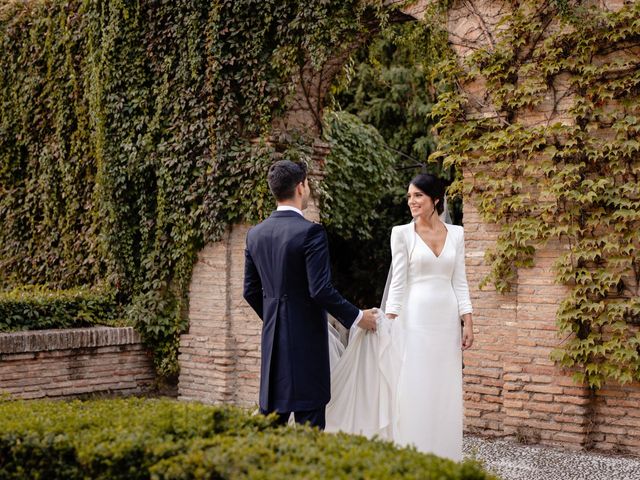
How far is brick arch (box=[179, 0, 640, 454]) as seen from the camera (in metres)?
7.23

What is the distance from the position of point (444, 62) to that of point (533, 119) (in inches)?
40.0

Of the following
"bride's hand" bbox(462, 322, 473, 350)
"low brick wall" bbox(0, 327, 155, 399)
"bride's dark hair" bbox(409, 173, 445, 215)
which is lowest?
"low brick wall" bbox(0, 327, 155, 399)

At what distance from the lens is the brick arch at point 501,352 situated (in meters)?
7.23

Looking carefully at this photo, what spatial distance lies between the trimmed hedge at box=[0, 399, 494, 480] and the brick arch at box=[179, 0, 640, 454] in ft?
12.4

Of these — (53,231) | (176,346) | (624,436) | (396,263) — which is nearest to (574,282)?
(624,436)

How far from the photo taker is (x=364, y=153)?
45.8 ft

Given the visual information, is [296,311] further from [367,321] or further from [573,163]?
[573,163]

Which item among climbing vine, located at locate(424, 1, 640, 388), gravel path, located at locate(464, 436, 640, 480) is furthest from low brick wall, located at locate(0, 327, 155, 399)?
climbing vine, located at locate(424, 1, 640, 388)

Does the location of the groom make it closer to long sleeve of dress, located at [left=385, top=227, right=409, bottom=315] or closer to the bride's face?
long sleeve of dress, located at [left=385, top=227, right=409, bottom=315]

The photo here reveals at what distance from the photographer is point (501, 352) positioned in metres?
7.86

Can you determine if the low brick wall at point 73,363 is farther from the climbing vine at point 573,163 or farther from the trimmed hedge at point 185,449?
the trimmed hedge at point 185,449

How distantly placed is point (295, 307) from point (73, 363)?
5.10m

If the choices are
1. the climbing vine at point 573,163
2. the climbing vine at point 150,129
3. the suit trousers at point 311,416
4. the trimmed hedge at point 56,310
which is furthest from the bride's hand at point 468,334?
the trimmed hedge at point 56,310

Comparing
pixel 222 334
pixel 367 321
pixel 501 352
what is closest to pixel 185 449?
pixel 367 321
